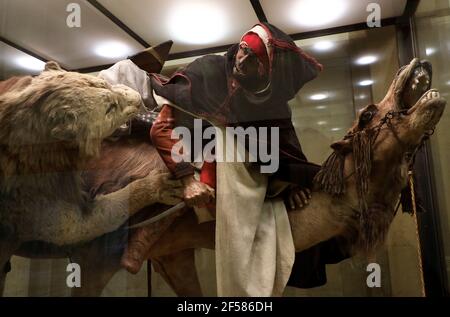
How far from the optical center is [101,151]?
1159 millimetres

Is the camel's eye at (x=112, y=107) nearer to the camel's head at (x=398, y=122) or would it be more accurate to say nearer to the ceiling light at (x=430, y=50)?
the camel's head at (x=398, y=122)

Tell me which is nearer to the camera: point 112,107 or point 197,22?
point 112,107

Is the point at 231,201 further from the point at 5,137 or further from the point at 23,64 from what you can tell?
the point at 23,64

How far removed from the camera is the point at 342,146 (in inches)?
45.1

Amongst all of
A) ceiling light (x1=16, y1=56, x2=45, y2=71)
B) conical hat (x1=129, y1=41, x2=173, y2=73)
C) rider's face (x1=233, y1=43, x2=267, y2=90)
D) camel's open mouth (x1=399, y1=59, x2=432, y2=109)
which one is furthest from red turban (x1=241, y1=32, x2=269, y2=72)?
ceiling light (x1=16, y1=56, x2=45, y2=71)

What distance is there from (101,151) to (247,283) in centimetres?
57

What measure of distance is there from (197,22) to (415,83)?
0.67 m

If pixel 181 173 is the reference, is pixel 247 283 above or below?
below

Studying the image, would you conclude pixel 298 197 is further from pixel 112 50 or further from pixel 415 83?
pixel 112 50

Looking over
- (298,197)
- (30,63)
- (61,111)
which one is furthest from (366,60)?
(30,63)

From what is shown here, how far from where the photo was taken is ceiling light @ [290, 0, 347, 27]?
114cm

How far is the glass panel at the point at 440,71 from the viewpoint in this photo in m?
1.15

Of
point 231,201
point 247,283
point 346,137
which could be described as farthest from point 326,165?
point 247,283
